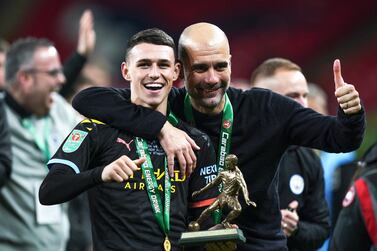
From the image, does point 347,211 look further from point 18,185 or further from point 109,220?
Result: point 18,185

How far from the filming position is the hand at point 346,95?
12.4 feet

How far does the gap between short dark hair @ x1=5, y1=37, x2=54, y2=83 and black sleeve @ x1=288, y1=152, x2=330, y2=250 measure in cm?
211

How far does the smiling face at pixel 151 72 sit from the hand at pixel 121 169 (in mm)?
486

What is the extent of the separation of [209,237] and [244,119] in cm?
85

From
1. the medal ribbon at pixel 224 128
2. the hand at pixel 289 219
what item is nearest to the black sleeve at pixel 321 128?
the medal ribbon at pixel 224 128

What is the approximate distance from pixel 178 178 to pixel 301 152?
1.56 m

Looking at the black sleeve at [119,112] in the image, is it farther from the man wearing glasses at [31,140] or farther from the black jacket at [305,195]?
the man wearing glasses at [31,140]

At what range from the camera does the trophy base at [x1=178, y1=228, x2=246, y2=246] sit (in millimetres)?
3486

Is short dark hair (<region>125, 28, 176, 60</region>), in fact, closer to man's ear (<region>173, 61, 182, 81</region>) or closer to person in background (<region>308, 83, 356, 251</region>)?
man's ear (<region>173, 61, 182, 81</region>)

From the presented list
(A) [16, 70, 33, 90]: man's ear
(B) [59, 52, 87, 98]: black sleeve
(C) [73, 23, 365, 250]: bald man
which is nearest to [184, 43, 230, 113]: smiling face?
(C) [73, 23, 365, 250]: bald man

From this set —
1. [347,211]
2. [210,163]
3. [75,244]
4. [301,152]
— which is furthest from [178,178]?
[75,244]

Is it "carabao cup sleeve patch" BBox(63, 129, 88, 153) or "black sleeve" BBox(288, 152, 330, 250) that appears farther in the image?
"black sleeve" BBox(288, 152, 330, 250)

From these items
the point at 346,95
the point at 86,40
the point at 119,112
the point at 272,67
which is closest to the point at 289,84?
the point at 272,67

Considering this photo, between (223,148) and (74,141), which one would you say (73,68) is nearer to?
(223,148)
